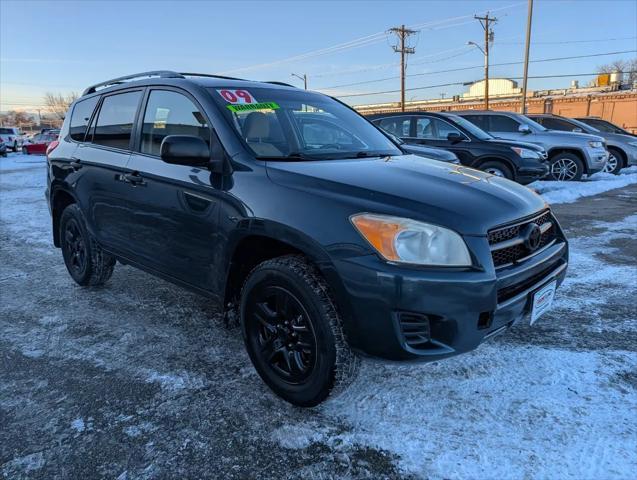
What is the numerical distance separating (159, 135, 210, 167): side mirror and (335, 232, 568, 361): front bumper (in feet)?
3.58

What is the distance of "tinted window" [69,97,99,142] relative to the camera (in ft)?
14.0

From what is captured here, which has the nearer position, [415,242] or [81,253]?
[415,242]

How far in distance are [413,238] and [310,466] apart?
108 centimetres

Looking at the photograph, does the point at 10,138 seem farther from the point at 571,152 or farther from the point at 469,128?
the point at 571,152

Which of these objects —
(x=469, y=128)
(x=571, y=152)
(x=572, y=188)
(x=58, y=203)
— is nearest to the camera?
(x=58, y=203)

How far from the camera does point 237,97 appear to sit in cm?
308

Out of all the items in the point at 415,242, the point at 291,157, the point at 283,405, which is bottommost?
the point at 283,405

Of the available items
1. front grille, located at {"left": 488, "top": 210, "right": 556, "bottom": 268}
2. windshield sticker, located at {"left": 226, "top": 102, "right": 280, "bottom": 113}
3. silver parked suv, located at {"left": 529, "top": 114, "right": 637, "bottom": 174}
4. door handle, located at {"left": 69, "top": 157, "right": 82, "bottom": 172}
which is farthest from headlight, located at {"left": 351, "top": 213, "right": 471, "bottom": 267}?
silver parked suv, located at {"left": 529, "top": 114, "right": 637, "bottom": 174}

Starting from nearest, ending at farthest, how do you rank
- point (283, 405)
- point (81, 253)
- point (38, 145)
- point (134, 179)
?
1. point (283, 405)
2. point (134, 179)
3. point (81, 253)
4. point (38, 145)

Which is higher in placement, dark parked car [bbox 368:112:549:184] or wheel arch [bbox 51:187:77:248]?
dark parked car [bbox 368:112:549:184]

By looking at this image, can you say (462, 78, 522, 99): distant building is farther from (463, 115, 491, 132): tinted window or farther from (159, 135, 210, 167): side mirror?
(159, 135, 210, 167): side mirror

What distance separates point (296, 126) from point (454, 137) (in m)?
6.45

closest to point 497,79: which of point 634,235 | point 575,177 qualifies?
point 575,177

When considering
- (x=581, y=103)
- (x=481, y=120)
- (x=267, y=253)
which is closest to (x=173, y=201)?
(x=267, y=253)
